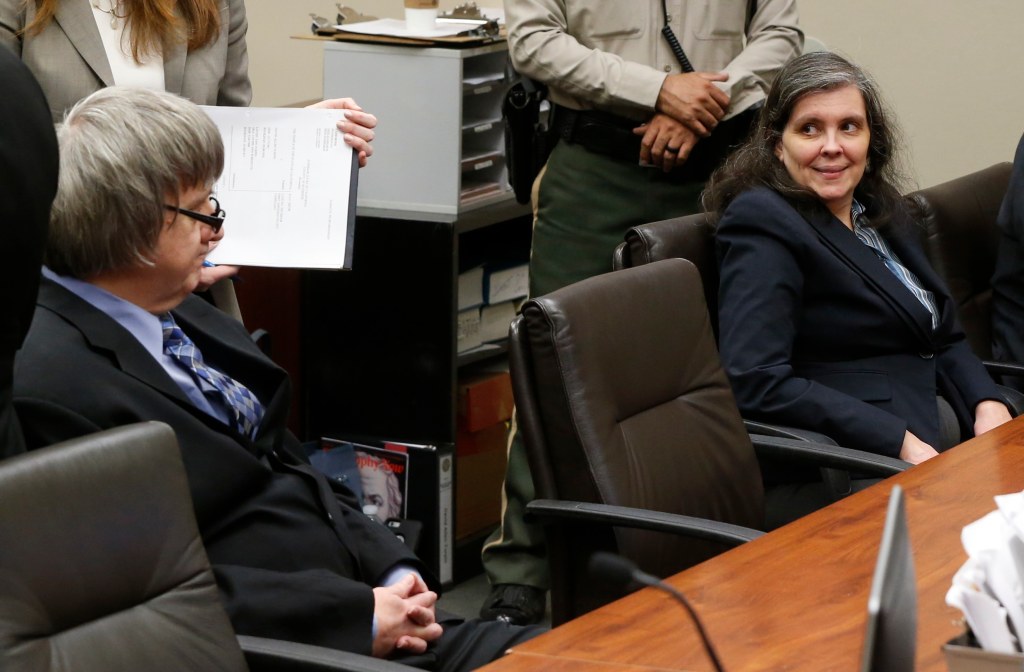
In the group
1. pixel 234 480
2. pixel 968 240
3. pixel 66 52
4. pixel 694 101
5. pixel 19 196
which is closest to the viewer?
pixel 19 196

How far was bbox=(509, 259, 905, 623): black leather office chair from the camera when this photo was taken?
2.08 metres

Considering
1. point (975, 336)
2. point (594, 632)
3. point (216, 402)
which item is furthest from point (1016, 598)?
point (975, 336)

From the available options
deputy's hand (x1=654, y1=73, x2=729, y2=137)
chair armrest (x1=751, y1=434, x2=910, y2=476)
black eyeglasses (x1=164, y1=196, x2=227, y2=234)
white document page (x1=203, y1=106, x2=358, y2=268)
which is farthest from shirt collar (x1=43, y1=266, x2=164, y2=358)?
deputy's hand (x1=654, y1=73, x2=729, y2=137)

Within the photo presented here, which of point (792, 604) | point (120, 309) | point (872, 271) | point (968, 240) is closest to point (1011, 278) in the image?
point (968, 240)

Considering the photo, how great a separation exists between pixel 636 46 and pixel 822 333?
860mm

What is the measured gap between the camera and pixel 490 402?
3645mm

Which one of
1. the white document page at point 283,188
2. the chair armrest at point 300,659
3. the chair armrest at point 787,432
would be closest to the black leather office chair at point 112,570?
the chair armrest at point 300,659

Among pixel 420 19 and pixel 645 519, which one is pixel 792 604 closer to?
pixel 645 519

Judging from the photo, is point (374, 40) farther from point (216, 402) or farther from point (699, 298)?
point (216, 402)

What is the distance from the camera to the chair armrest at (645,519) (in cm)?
197

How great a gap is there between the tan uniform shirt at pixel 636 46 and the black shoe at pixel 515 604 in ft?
3.58

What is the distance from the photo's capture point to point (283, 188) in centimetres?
236

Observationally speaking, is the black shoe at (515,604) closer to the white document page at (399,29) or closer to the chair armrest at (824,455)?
the chair armrest at (824,455)

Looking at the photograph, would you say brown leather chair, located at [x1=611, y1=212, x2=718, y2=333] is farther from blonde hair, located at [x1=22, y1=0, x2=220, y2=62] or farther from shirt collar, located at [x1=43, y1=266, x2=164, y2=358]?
shirt collar, located at [x1=43, y1=266, x2=164, y2=358]
